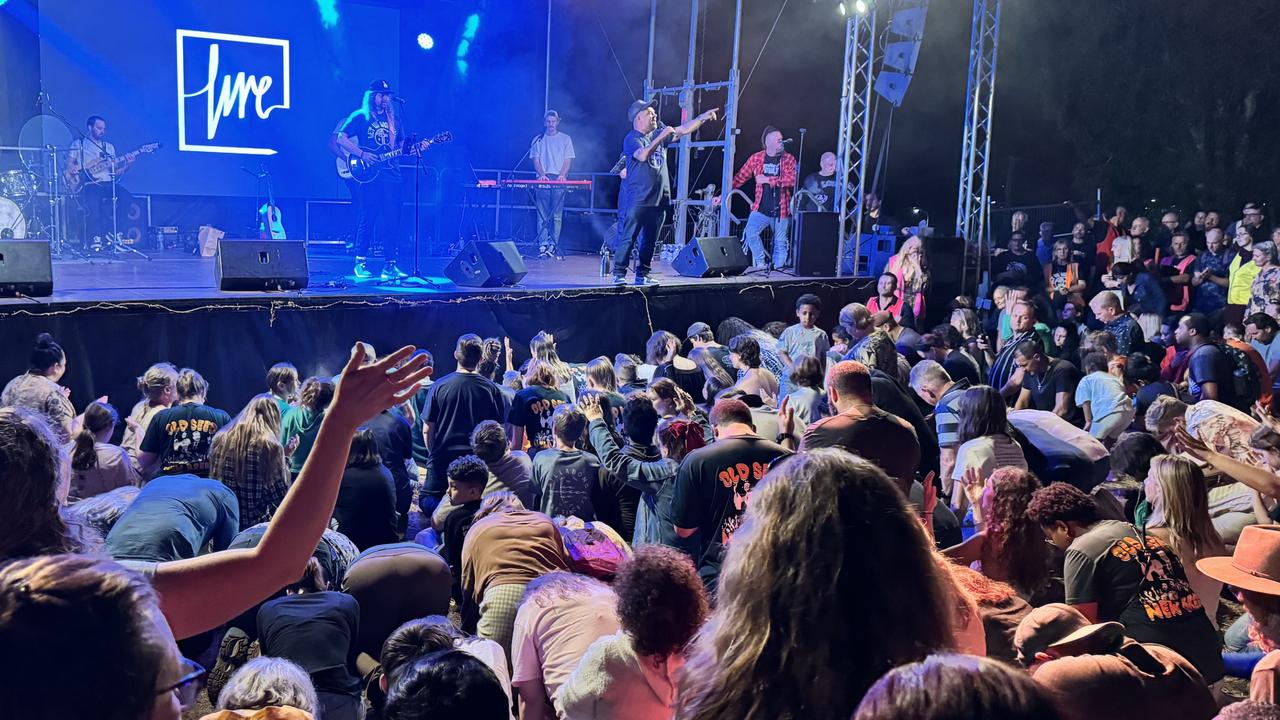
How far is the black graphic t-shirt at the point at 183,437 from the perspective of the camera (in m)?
4.95

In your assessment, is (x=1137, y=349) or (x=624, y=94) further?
(x=624, y=94)

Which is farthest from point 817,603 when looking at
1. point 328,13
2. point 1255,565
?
point 328,13

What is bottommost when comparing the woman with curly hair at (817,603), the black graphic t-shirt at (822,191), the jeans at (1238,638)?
the jeans at (1238,638)

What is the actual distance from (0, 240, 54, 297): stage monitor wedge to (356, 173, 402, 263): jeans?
291 cm

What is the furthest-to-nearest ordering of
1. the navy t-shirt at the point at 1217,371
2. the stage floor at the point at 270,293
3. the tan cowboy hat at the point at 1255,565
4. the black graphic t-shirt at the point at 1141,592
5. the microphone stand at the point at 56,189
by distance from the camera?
1. the microphone stand at the point at 56,189
2. the stage floor at the point at 270,293
3. the navy t-shirt at the point at 1217,371
4. the black graphic t-shirt at the point at 1141,592
5. the tan cowboy hat at the point at 1255,565

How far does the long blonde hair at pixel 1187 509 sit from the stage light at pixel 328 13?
13.4 meters

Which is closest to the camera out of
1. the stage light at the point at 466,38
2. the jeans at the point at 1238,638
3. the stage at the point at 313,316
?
the jeans at the point at 1238,638

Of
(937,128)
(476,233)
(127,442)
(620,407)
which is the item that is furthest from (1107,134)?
(127,442)

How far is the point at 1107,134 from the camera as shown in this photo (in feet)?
62.6

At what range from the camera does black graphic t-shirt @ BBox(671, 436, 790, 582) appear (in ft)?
12.0

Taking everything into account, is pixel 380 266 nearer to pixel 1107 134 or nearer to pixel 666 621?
pixel 666 621

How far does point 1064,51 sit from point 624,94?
9350 mm

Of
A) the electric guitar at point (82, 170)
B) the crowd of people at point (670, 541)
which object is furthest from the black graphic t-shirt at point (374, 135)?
the electric guitar at point (82, 170)

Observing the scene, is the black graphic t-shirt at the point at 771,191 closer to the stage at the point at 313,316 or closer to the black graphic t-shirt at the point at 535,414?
the stage at the point at 313,316
